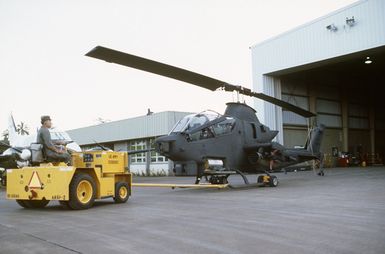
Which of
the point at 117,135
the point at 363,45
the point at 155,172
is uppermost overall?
the point at 363,45

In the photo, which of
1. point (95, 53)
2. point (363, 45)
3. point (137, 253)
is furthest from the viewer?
point (363, 45)

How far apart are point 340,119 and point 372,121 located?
6.29 meters

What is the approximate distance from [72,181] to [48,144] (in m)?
1.05

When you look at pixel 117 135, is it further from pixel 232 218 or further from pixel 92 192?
pixel 232 218

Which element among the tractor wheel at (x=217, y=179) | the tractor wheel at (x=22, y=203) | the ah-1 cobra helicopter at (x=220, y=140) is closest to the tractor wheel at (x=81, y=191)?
the tractor wheel at (x=22, y=203)

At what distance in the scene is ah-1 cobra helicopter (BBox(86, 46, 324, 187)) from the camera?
38.3 feet

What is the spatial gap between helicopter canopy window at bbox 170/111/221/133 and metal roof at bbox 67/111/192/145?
Answer: 1867 cm

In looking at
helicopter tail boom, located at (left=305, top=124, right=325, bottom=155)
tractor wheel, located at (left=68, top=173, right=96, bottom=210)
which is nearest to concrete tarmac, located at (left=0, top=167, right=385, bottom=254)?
tractor wheel, located at (left=68, top=173, right=96, bottom=210)

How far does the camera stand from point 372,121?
1672 inches

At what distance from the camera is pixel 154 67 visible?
32.2 feet

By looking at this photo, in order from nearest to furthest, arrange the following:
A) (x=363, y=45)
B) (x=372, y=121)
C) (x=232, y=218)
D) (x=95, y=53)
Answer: (x=232, y=218) → (x=95, y=53) → (x=363, y=45) → (x=372, y=121)

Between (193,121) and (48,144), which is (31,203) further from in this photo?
(193,121)

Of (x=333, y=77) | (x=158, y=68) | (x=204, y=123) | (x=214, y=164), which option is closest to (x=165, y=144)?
(x=204, y=123)

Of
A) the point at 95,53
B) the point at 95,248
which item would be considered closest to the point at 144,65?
the point at 95,53
